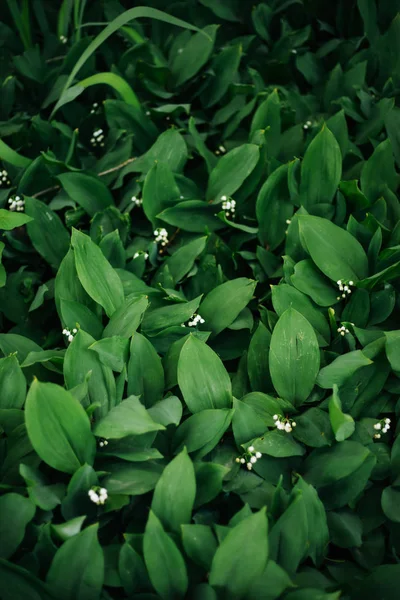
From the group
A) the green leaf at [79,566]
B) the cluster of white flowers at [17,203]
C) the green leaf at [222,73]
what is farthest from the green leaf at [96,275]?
the green leaf at [222,73]

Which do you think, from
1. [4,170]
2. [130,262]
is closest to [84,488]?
[130,262]

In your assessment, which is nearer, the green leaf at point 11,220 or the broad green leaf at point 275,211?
the green leaf at point 11,220

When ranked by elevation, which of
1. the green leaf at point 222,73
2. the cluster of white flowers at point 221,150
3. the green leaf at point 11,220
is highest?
the green leaf at point 222,73

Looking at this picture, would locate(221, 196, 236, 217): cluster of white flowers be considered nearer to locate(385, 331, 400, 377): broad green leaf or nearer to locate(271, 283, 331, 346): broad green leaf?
locate(271, 283, 331, 346): broad green leaf

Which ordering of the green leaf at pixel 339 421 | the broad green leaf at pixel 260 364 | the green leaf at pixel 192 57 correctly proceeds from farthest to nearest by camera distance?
the green leaf at pixel 192 57
the broad green leaf at pixel 260 364
the green leaf at pixel 339 421

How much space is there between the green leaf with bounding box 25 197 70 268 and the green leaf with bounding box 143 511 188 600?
669 millimetres

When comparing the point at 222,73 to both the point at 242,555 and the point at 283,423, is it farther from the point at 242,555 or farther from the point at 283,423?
the point at 242,555

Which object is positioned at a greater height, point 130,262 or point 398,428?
point 130,262

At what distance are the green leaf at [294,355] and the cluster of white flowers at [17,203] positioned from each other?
2.21 ft

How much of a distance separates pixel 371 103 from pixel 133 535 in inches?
45.9

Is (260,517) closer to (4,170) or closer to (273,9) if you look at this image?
(4,170)

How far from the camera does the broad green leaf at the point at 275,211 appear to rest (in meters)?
1.31

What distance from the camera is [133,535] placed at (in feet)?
2.86

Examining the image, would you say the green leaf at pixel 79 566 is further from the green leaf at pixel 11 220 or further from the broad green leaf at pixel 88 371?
the green leaf at pixel 11 220
